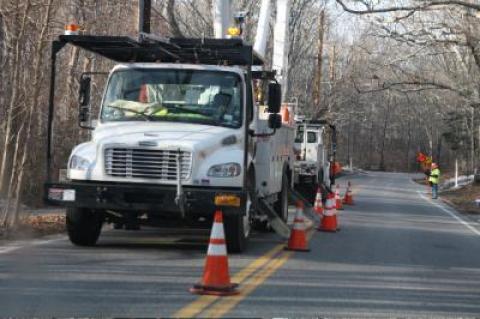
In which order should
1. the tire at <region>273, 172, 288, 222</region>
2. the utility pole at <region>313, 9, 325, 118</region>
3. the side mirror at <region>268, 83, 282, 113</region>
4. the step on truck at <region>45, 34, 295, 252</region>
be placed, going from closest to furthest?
the step on truck at <region>45, 34, 295, 252</region> → the side mirror at <region>268, 83, 282, 113</region> → the tire at <region>273, 172, 288, 222</region> → the utility pole at <region>313, 9, 325, 118</region>

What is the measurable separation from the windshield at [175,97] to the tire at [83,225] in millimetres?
1469

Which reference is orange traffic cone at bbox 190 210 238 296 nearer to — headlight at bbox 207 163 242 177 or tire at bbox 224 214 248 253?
headlight at bbox 207 163 242 177

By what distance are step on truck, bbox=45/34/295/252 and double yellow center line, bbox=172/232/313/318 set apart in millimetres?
620

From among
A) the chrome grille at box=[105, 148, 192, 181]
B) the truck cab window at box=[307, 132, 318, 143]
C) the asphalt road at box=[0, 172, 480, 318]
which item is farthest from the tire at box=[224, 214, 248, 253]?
the truck cab window at box=[307, 132, 318, 143]

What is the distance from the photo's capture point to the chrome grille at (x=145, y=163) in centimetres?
1080

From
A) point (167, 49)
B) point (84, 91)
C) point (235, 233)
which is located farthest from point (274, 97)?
point (84, 91)

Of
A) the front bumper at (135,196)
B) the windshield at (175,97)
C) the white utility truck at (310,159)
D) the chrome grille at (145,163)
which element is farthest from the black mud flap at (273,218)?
the white utility truck at (310,159)

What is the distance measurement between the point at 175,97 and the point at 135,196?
188 cm

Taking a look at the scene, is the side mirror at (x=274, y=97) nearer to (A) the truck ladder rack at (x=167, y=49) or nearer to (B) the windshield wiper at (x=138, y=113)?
(A) the truck ladder rack at (x=167, y=49)

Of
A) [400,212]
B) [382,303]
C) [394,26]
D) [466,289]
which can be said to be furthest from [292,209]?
[382,303]

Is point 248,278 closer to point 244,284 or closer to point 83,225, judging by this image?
point 244,284

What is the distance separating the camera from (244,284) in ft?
29.9

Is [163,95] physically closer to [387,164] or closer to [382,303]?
[382,303]

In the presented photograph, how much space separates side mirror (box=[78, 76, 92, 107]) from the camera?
12266 millimetres
